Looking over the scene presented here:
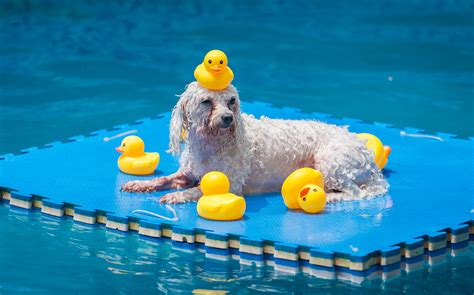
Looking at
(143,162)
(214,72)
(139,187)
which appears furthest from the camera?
(143,162)

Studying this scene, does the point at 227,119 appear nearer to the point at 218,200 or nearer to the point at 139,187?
the point at 218,200

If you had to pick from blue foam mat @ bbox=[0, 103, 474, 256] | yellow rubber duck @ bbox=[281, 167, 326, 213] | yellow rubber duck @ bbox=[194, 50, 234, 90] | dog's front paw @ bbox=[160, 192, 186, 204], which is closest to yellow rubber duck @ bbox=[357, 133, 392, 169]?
blue foam mat @ bbox=[0, 103, 474, 256]

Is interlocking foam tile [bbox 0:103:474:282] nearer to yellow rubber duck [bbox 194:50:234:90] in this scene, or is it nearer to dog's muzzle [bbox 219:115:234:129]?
dog's muzzle [bbox 219:115:234:129]

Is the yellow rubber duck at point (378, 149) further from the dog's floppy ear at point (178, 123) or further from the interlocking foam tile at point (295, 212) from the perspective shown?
the dog's floppy ear at point (178, 123)

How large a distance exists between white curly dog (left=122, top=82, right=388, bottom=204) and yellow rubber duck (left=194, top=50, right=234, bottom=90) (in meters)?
0.08

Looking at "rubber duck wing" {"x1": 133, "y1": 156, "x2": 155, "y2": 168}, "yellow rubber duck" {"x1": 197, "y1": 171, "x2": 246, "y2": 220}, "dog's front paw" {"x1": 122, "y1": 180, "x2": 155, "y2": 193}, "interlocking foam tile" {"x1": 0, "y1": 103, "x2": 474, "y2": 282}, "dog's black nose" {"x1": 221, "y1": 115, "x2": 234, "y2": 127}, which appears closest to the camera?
"interlocking foam tile" {"x1": 0, "y1": 103, "x2": 474, "y2": 282}

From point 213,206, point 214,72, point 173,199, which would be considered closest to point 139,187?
point 173,199

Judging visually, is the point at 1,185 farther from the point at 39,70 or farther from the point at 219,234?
the point at 39,70

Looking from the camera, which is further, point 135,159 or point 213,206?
point 135,159

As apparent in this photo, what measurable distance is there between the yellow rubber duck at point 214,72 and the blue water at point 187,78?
59.1 inches

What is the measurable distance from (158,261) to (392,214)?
216 cm

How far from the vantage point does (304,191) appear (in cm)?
930

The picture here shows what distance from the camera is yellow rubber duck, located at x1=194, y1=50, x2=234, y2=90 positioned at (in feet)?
30.3

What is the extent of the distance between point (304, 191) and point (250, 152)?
0.72m
